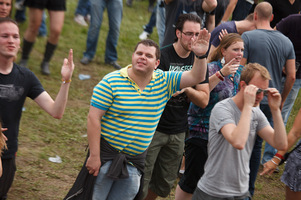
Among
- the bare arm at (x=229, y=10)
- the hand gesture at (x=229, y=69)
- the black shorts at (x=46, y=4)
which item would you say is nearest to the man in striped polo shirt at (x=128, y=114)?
the hand gesture at (x=229, y=69)

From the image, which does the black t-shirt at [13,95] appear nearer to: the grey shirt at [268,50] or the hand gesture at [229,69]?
the hand gesture at [229,69]

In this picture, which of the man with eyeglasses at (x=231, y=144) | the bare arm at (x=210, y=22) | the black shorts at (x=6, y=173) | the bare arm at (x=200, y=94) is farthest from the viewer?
the bare arm at (x=210, y=22)

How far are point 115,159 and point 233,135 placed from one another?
98 centimetres

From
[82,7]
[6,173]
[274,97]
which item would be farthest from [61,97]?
[82,7]

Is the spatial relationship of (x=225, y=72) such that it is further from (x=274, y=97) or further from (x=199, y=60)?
(x=274, y=97)

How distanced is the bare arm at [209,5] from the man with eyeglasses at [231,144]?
2.96 m

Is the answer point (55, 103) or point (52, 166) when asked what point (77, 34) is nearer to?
point (52, 166)

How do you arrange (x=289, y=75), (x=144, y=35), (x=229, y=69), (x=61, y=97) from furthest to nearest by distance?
1. (x=144, y=35)
2. (x=289, y=75)
3. (x=229, y=69)
4. (x=61, y=97)

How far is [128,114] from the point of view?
3.68m

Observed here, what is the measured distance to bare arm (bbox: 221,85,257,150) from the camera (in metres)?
3.29

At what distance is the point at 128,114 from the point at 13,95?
963 millimetres

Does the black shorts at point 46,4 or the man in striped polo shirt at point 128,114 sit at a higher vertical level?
the black shorts at point 46,4

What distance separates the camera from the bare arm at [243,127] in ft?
10.8

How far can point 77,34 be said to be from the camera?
10047 millimetres
